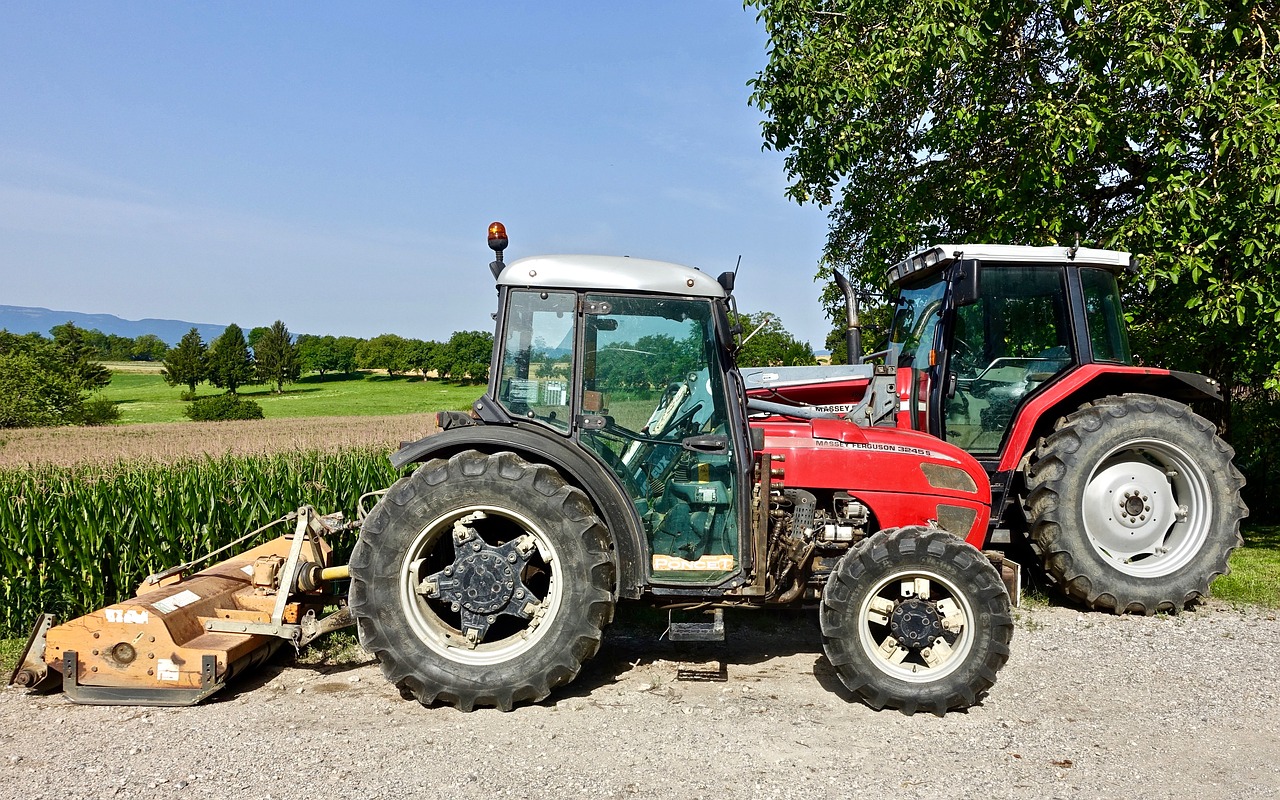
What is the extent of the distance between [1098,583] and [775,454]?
2853mm

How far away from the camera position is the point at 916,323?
6676 mm

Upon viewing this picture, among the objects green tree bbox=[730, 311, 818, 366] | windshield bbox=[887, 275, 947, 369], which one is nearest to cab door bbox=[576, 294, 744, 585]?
windshield bbox=[887, 275, 947, 369]

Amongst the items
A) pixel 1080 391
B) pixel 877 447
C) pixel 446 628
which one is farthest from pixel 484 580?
pixel 1080 391

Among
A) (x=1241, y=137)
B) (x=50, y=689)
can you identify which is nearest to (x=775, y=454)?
(x=50, y=689)

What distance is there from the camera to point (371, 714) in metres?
4.08

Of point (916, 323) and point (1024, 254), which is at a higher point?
point (1024, 254)

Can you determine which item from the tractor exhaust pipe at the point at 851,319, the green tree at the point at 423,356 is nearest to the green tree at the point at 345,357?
the green tree at the point at 423,356

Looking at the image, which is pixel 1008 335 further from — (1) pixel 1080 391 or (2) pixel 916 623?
(2) pixel 916 623

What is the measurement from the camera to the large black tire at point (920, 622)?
4051 millimetres

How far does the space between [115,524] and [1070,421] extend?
22.7 feet

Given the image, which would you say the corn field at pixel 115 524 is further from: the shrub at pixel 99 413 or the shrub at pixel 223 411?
the shrub at pixel 223 411

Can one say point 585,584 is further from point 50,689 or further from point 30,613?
point 30,613

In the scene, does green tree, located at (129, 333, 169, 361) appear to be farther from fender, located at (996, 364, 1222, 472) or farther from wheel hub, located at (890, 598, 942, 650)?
wheel hub, located at (890, 598, 942, 650)

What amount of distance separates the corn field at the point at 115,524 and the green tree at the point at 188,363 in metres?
66.3
